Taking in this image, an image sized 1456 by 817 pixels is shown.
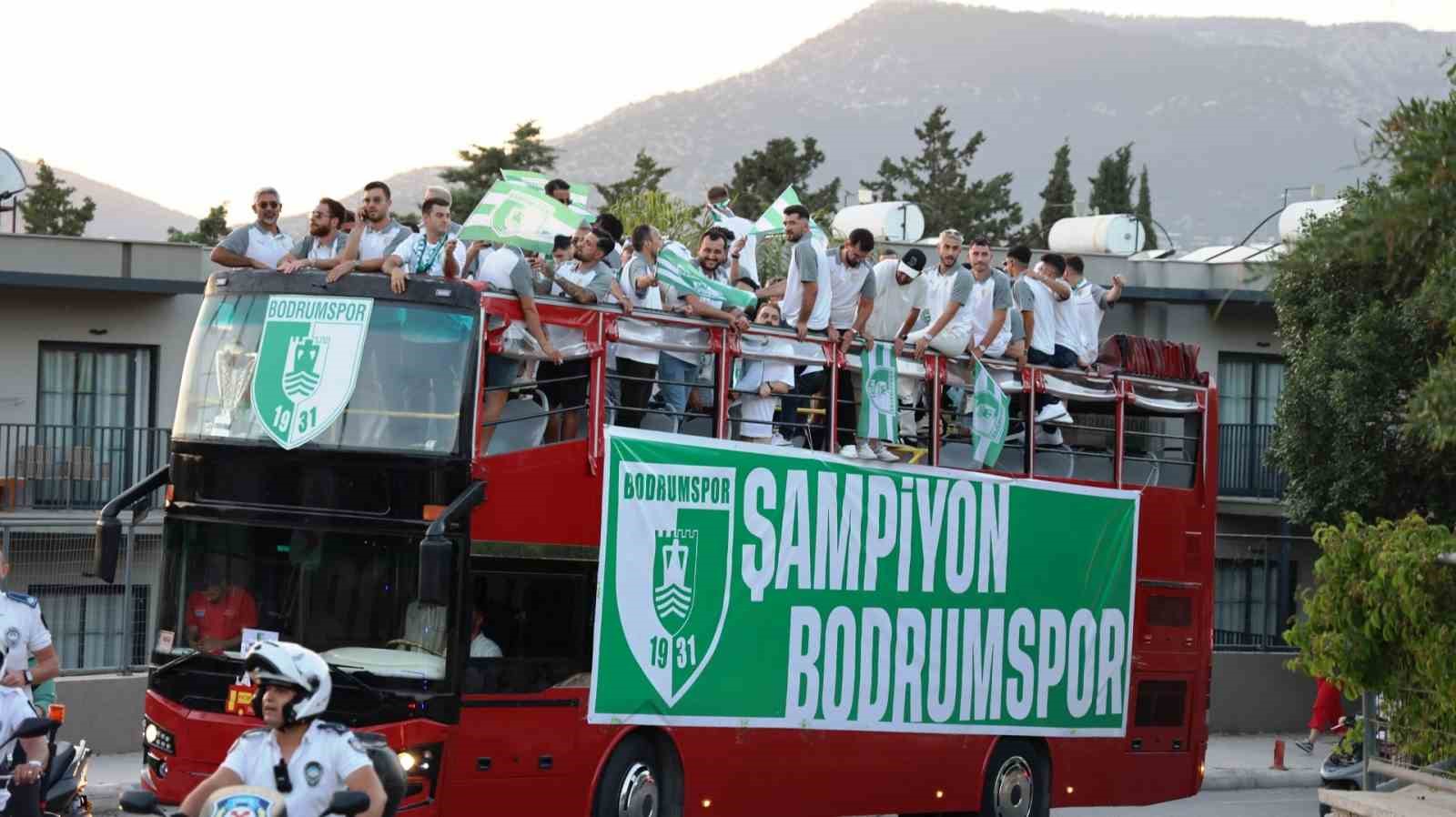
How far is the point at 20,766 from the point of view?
33.5 ft

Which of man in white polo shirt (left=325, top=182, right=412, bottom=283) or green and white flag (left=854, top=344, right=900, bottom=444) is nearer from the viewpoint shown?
man in white polo shirt (left=325, top=182, right=412, bottom=283)

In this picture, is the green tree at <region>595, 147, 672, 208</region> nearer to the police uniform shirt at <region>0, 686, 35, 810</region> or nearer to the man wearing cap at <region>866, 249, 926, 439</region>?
the man wearing cap at <region>866, 249, 926, 439</region>

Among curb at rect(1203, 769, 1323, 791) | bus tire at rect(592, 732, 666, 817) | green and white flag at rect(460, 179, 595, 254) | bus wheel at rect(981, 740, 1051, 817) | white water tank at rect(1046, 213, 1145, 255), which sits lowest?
curb at rect(1203, 769, 1323, 791)

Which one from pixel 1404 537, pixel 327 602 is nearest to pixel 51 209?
pixel 327 602

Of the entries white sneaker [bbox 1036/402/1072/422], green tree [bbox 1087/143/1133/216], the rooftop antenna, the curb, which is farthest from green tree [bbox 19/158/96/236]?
white sneaker [bbox 1036/402/1072/422]

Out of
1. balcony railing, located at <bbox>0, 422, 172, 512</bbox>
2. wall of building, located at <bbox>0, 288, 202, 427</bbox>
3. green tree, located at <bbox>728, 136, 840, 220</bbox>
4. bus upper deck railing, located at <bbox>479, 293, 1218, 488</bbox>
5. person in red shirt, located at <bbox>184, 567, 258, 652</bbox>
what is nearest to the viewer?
person in red shirt, located at <bbox>184, 567, 258, 652</bbox>

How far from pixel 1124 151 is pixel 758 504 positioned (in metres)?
61.7

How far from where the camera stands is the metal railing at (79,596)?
19.2 m

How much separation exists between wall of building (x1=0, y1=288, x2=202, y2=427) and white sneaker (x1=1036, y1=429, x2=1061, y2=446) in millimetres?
15496

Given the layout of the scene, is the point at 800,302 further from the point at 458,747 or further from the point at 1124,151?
the point at 1124,151

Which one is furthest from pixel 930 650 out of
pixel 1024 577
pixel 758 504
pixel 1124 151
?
pixel 1124 151

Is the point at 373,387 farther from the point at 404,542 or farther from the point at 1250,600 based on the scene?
the point at 1250,600

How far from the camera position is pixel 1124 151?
73562 millimetres

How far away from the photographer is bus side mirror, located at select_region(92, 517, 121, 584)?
12445mm
